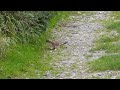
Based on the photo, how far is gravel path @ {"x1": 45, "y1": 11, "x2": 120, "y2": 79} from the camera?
10039 mm

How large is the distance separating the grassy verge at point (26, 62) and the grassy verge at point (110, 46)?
1470 millimetres

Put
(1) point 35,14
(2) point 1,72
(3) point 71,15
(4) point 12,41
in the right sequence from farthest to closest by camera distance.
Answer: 1. (3) point 71,15
2. (1) point 35,14
3. (4) point 12,41
4. (2) point 1,72

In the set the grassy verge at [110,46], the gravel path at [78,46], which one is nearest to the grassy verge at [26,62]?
the gravel path at [78,46]

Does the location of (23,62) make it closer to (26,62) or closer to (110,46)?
(26,62)

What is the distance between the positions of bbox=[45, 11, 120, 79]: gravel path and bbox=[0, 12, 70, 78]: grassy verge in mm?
320

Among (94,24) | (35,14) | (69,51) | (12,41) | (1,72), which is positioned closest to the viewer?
(1,72)

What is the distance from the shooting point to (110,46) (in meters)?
12.6

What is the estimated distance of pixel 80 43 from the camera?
45.0 ft

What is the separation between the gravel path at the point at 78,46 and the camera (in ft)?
32.9

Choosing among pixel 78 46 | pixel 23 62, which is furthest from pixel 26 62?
pixel 78 46

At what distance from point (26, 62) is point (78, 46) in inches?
120
